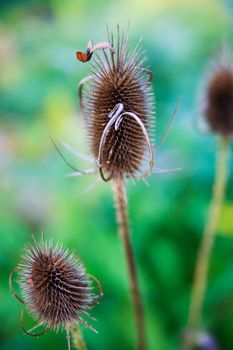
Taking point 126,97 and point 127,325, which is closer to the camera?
point 126,97

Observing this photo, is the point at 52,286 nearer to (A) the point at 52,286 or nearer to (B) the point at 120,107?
(A) the point at 52,286

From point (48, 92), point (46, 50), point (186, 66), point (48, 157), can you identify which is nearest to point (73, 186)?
point (48, 157)

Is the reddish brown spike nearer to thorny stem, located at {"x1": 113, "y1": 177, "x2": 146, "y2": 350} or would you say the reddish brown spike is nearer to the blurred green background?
thorny stem, located at {"x1": 113, "y1": 177, "x2": 146, "y2": 350}

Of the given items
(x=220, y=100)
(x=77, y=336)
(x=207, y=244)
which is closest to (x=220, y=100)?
(x=220, y=100)

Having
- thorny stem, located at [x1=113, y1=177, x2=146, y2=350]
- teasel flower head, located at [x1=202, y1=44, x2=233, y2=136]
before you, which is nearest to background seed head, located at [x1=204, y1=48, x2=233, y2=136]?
teasel flower head, located at [x1=202, y1=44, x2=233, y2=136]

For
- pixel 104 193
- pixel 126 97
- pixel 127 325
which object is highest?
pixel 126 97

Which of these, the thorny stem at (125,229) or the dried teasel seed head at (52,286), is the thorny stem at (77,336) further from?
the thorny stem at (125,229)

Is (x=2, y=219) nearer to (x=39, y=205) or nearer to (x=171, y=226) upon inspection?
(x=39, y=205)
